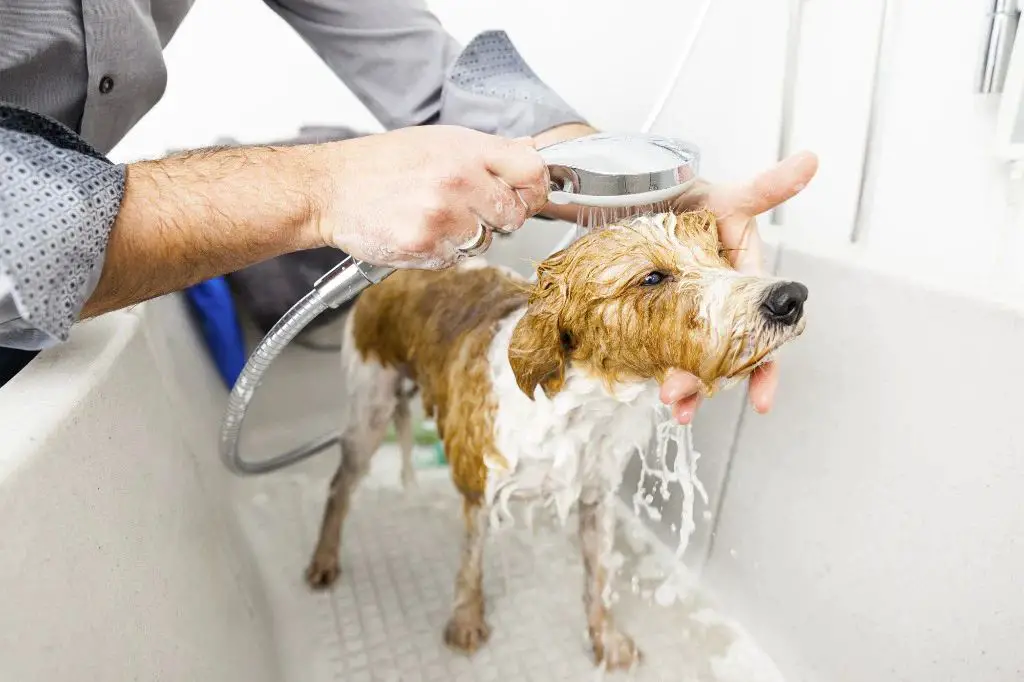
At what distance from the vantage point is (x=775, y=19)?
1.51 meters

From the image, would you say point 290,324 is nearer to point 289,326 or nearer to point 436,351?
point 289,326

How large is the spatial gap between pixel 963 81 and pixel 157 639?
1382 mm

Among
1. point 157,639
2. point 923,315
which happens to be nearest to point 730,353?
point 923,315

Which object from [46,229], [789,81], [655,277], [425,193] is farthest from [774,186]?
[46,229]

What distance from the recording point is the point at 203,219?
28.5 inches

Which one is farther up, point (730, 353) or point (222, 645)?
point (730, 353)

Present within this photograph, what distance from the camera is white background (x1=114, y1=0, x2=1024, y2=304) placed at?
44.9 inches

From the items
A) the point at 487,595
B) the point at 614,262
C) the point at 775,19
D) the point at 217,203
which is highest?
the point at 775,19

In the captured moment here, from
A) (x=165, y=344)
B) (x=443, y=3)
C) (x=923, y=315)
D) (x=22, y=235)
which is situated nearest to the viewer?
(x=22, y=235)

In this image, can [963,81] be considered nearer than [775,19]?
Yes

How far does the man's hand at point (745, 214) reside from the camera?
0.87m

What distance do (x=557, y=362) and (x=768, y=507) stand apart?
1.87ft

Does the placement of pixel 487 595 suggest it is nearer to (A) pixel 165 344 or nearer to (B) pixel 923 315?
(A) pixel 165 344

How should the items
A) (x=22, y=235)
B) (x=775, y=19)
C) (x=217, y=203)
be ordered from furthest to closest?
(x=775, y=19)
(x=217, y=203)
(x=22, y=235)
